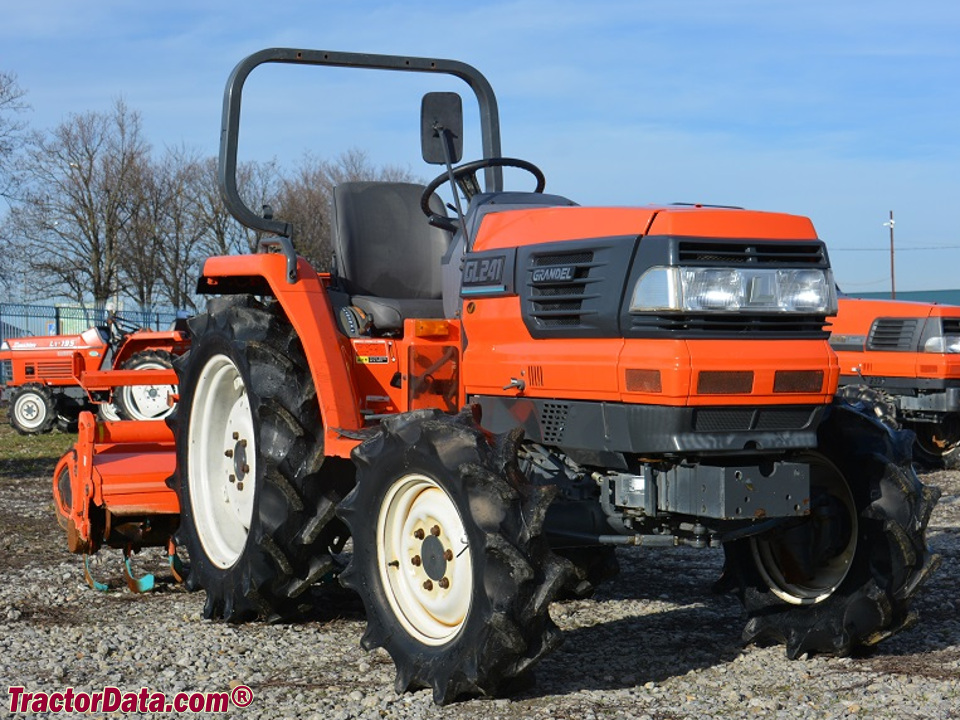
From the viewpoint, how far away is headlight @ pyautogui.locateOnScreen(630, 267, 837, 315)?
14.0 feet

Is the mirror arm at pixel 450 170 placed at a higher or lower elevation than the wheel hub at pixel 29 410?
higher

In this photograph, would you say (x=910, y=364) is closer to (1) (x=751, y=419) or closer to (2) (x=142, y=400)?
(1) (x=751, y=419)

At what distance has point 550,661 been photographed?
4840 mm

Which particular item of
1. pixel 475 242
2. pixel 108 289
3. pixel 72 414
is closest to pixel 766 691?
pixel 475 242

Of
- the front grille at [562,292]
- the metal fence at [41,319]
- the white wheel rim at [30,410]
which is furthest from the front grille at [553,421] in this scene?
the metal fence at [41,319]

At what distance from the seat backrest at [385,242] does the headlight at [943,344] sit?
743 cm

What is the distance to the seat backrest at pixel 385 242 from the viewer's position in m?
5.90

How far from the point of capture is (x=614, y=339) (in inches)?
174

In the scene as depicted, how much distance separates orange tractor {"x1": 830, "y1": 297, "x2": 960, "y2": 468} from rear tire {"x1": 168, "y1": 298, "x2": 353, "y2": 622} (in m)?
7.14

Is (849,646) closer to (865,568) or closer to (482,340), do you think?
(865,568)

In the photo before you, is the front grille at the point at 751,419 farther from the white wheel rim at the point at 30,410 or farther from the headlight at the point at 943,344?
the white wheel rim at the point at 30,410

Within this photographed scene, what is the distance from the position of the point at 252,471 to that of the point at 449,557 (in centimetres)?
157

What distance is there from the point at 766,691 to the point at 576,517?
890 mm

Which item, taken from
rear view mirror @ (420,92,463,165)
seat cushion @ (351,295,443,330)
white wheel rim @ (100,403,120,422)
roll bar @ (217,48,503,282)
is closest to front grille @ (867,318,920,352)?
roll bar @ (217,48,503,282)
